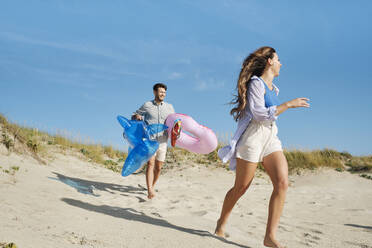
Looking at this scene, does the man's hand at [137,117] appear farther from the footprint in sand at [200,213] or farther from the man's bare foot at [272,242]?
the man's bare foot at [272,242]

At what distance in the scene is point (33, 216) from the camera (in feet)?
14.8

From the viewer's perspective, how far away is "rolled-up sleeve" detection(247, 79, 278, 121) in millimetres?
3771

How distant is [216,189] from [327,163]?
568 centimetres

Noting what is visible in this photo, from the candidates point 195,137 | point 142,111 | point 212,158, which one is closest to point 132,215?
point 195,137

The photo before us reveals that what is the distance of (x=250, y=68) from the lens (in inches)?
163

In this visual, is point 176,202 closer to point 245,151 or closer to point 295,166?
point 245,151

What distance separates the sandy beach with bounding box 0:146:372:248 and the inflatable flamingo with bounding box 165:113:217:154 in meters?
1.26

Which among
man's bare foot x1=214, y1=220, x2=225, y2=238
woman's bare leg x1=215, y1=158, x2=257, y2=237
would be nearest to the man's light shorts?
man's bare foot x1=214, y1=220, x2=225, y2=238

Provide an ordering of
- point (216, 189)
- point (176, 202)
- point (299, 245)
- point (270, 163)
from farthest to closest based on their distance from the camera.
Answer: point (216, 189), point (176, 202), point (299, 245), point (270, 163)

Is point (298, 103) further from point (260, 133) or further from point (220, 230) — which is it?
point (220, 230)

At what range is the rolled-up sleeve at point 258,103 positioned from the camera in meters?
3.77

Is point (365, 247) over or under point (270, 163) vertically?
under

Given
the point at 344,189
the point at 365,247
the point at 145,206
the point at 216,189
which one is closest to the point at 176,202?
the point at 145,206

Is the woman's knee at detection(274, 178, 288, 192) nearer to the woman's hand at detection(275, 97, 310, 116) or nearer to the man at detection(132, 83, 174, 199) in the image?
the woman's hand at detection(275, 97, 310, 116)
